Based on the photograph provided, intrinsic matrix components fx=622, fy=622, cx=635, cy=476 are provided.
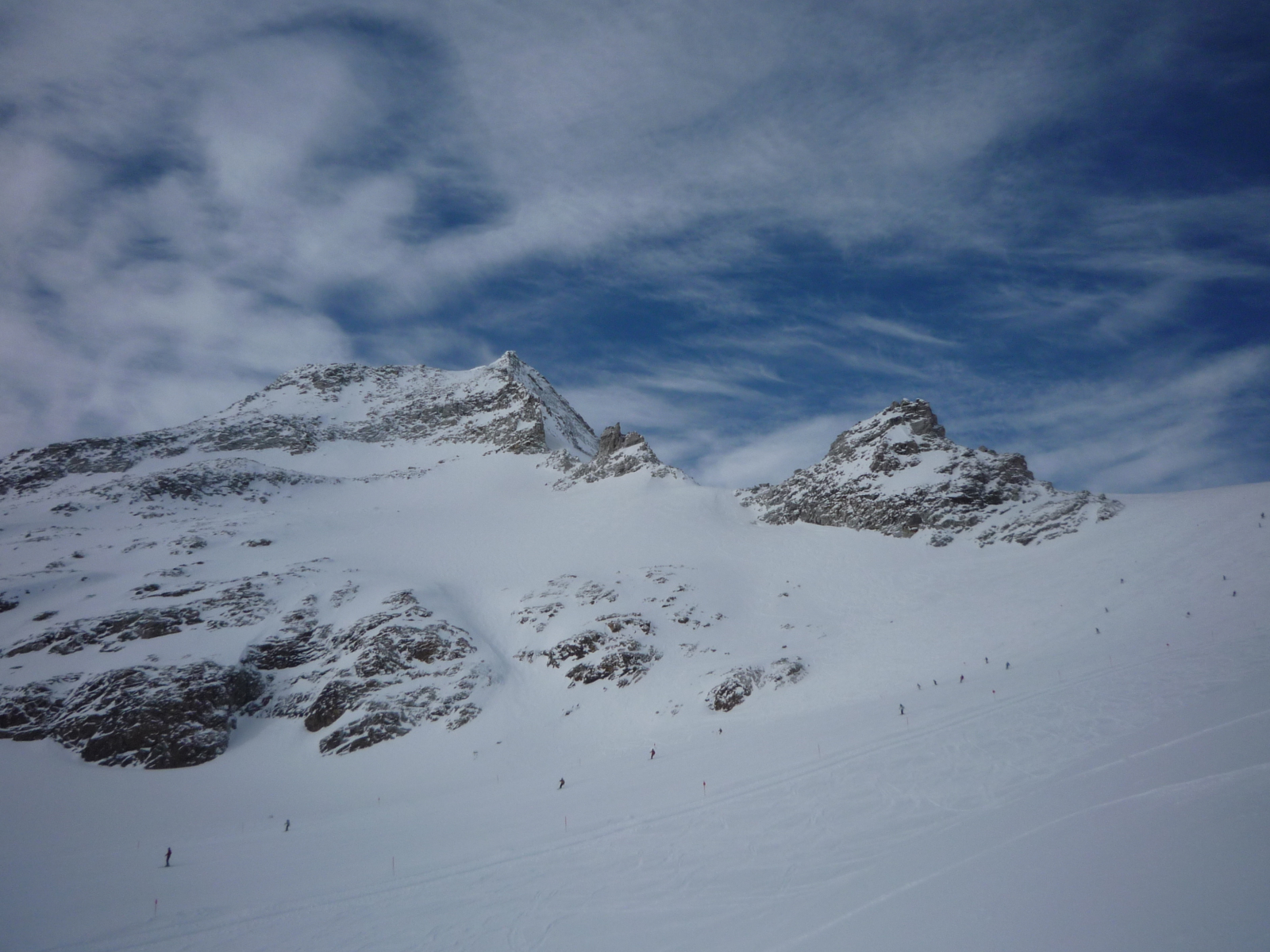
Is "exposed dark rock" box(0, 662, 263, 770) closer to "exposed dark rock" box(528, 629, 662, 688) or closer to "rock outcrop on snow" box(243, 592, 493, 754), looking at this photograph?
"rock outcrop on snow" box(243, 592, 493, 754)

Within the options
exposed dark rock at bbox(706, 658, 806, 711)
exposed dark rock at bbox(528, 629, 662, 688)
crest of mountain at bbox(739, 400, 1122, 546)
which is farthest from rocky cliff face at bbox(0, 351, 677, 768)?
crest of mountain at bbox(739, 400, 1122, 546)

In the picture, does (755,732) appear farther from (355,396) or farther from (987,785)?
(355,396)

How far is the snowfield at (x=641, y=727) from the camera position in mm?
13891

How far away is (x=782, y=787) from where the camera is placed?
75.0ft

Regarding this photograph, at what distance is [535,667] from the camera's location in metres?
49.4

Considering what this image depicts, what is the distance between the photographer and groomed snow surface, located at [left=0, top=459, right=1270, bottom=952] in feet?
42.1

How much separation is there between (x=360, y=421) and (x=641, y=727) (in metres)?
107

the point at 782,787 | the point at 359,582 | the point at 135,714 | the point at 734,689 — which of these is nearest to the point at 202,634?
the point at 135,714

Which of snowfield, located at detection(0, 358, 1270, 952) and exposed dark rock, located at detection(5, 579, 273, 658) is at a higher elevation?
exposed dark rock, located at detection(5, 579, 273, 658)

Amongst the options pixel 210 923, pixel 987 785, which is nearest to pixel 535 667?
pixel 210 923

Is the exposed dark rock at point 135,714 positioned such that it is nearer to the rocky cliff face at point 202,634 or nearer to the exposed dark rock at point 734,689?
the rocky cliff face at point 202,634

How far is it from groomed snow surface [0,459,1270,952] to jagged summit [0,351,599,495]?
178 feet

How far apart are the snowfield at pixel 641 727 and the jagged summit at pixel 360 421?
19.1m

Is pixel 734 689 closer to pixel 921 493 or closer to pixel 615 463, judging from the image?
pixel 921 493
